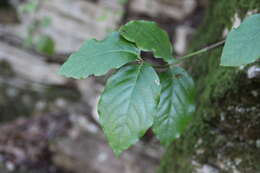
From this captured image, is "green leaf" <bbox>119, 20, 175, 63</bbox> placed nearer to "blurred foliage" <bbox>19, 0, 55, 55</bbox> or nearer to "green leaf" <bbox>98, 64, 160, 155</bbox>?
"green leaf" <bbox>98, 64, 160, 155</bbox>

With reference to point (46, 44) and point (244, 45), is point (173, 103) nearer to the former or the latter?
point (244, 45)

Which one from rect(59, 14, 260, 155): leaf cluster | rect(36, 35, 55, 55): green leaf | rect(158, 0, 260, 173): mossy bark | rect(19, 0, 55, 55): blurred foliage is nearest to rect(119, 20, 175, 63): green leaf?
rect(59, 14, 260, 155): leaf cluster

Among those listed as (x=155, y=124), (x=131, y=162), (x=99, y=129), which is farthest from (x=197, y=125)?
(x=99, y=129)

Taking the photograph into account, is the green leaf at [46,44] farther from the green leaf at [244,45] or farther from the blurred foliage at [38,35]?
the green leaf at [244,45]

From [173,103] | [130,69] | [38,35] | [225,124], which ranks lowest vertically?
[38,35]

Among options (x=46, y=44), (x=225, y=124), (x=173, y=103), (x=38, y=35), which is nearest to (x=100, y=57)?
(x=173, y=103)
